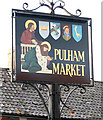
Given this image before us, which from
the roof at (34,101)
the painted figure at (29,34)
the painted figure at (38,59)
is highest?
the painted figure at (29,34)

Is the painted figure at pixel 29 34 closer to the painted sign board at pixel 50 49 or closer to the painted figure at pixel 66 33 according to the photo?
the painted sign board at pixel 50 49

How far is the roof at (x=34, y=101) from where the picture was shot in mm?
19469

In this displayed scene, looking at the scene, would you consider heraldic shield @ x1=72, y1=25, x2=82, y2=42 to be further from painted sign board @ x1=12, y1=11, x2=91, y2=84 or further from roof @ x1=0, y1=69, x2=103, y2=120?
roof @ x1=0, y1=69, x2=103, y2=120

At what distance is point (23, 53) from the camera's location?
6.41m

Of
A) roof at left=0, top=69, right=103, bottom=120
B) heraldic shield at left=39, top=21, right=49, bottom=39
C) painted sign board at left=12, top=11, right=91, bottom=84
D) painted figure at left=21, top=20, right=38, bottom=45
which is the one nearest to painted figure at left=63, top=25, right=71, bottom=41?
painted sign board at left=12, top=11, right=91, bottom=84

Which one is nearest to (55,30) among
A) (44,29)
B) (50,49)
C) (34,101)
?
(44,29)

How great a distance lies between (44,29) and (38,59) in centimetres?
41

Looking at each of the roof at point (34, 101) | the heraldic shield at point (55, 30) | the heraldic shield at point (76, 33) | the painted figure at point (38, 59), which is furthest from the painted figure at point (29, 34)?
the roof at point (34, 101)

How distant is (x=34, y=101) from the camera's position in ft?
66.1

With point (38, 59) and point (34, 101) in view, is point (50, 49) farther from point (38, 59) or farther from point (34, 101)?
point (34, 101)

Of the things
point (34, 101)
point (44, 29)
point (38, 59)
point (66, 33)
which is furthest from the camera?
point (34, 101)

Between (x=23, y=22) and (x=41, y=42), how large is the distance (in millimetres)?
339

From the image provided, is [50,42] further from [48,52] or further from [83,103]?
[83,103]

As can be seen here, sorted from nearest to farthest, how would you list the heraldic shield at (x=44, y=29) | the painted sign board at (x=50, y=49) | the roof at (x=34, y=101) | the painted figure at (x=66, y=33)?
the painted sign board at (x=50, y=49) < the heraldic shield at (x=44, y=29) < the painted figure at (x=66, y=33) < the roof at (x=34, y=101)
